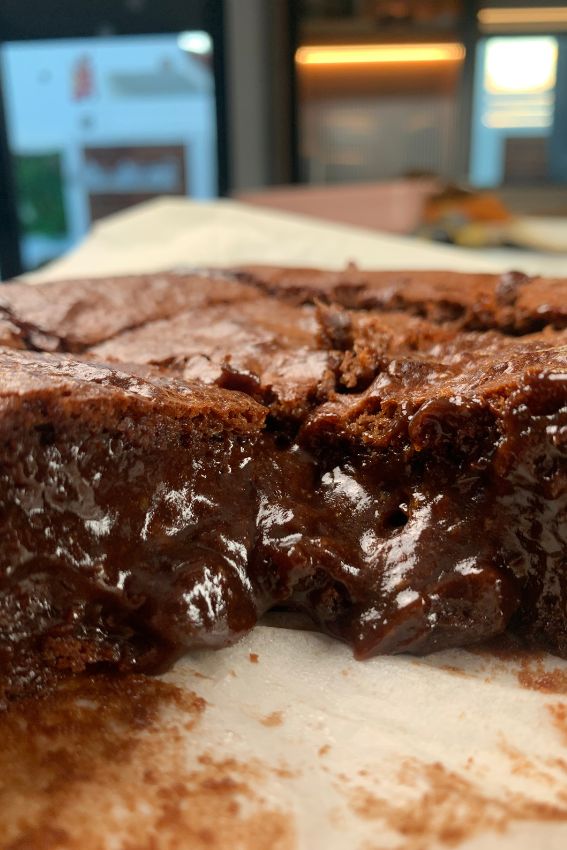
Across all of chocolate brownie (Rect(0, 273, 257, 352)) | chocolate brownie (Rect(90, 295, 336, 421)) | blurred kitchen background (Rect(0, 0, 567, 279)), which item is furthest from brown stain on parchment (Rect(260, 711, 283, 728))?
blurred kitchen background (Rect(0, 0, 567, 279))

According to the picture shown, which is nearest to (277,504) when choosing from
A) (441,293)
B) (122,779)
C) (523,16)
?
(122,779)

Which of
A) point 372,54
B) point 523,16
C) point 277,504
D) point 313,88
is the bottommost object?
point 277,504

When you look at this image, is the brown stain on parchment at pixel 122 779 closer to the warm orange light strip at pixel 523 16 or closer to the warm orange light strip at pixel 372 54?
the warm orange light strip at pixel 372 54

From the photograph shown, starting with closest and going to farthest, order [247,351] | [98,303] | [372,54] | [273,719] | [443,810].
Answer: [443,810]
[273,719]
[247,351]
[98,303]
[372,54]

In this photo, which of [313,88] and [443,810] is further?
[313,88]

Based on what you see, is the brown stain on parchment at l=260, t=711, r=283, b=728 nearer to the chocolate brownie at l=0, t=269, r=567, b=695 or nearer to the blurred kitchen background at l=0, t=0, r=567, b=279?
the chocolate brownie at l=0, t=269, r=567, b=695

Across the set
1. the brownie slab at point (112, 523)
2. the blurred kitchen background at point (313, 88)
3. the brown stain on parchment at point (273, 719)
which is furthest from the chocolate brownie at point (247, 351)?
the blurred kitchen background at point (313, 88)

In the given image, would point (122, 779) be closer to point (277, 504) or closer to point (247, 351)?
point (277, 504)
